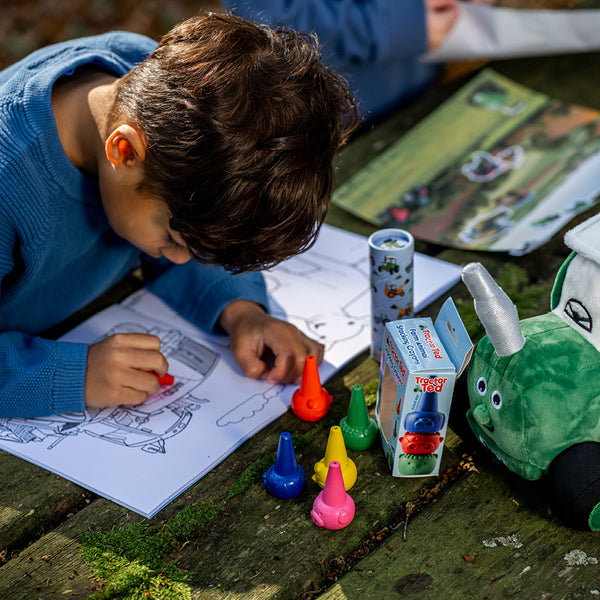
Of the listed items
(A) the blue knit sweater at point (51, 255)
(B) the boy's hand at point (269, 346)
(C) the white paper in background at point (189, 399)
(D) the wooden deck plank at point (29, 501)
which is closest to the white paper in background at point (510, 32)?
(C) the white paper in background at point (189, 399)

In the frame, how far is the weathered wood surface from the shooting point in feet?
2.21

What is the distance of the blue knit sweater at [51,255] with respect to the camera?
2.96 ft

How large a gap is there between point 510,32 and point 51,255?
0.97 meters

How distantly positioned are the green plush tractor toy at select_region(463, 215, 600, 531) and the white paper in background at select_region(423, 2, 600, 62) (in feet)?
2.75

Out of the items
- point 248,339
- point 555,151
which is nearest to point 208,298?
point 248,339

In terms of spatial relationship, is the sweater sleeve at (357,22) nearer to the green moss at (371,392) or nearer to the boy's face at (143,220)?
the boy's face at (143,220)

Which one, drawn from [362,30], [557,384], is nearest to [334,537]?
[557,384]

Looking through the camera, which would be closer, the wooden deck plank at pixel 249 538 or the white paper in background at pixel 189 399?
the wooden deck plank at pixel 249 538

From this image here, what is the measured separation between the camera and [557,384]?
0.69 metres

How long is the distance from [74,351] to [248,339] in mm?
219

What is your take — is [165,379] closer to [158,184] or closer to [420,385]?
[158,184]

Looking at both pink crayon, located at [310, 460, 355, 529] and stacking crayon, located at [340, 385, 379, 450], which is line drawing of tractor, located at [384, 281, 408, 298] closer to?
stacking crayon, located at [340, 385, 379, 450]

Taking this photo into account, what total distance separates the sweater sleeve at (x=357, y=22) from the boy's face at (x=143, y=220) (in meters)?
0.62

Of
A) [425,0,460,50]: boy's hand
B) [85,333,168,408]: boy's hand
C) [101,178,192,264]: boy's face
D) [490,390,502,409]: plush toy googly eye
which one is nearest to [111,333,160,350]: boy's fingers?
[85,333,168,408]: boy's hand
